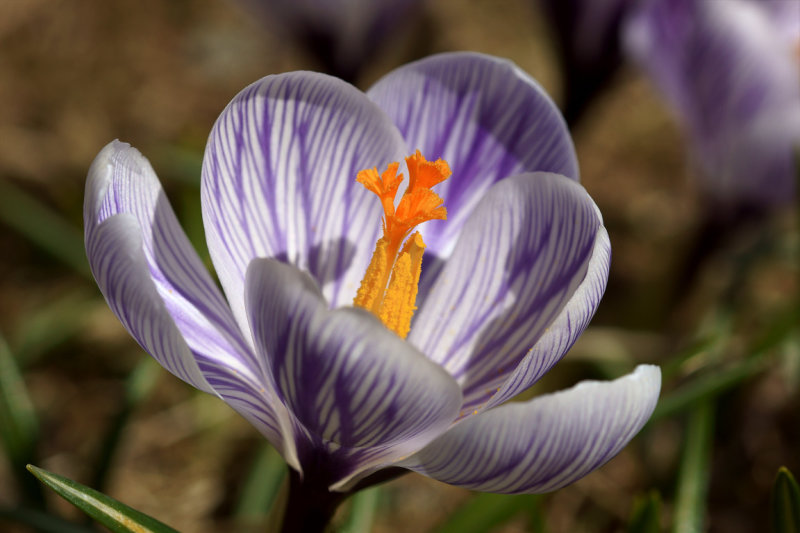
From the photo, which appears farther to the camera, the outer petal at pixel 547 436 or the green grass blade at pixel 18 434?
the green grass blade at pixel 18 434

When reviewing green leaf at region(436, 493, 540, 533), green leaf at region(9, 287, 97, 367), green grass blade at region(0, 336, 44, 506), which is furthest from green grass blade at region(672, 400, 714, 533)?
green leaf at region(9, 287, 97, 367)

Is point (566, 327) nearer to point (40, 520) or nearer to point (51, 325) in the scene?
point (40, 520)

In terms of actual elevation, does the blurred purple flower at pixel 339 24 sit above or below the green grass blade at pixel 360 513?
above

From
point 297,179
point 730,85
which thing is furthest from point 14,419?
point 730,85

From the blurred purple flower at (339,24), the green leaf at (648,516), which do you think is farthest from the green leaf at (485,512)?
the blurred purple flower at (339,24)

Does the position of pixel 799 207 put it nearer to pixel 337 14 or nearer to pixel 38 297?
pixel 337 14

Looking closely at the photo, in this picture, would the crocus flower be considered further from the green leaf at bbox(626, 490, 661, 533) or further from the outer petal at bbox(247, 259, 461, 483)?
the green leaf at bbox(626, 490, 661, 533)

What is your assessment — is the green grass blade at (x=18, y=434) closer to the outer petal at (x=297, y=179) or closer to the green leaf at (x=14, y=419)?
the green leaf at (x=14, y=419)
